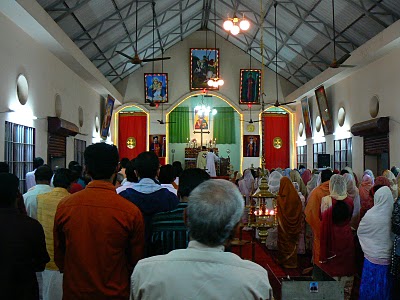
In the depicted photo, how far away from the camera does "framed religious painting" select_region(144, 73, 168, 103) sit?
21.7m

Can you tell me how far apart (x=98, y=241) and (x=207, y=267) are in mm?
1046

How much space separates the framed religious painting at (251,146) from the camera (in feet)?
72.4

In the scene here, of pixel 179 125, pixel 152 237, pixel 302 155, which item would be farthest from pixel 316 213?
pixel 179 125

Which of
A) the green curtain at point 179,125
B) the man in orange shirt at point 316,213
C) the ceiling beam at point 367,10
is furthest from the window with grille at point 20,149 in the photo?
the green curtain at point 179,125

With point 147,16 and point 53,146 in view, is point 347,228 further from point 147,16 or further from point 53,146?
point 147,16

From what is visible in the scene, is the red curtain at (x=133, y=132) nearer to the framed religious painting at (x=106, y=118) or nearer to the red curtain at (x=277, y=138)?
the framed religious painting at (x=106, y=118)

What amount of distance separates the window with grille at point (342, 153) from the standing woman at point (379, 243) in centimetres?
1110

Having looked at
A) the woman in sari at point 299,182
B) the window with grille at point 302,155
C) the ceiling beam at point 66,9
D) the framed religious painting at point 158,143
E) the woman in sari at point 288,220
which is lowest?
the woman in sari at point 288,220

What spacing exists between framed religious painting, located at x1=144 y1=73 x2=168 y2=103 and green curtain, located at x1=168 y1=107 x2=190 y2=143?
1.90 m

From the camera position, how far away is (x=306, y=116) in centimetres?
2009

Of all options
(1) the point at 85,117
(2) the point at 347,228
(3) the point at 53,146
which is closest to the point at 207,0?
(1) the point at 85,117

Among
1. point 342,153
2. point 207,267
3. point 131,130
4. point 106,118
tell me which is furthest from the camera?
point 131,130

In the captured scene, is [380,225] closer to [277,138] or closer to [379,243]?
[379,243]

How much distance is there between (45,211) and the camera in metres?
4.26
